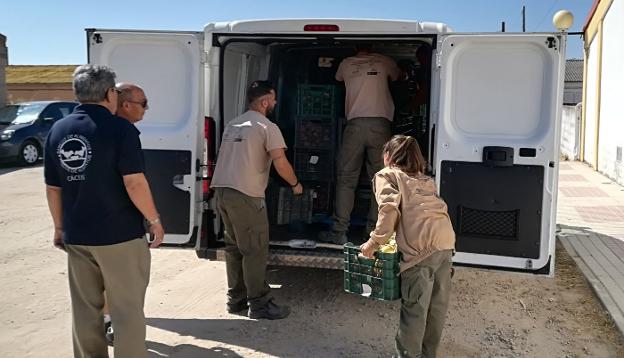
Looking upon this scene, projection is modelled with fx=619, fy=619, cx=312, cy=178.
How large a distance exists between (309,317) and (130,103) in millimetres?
2291

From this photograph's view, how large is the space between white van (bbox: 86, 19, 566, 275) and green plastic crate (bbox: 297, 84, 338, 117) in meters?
0.82

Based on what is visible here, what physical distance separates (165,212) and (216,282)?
1.53 m

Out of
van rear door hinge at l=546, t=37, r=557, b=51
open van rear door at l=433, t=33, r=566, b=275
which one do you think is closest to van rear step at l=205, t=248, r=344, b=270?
open van rear door at l=433, t=33, r=566, b=275

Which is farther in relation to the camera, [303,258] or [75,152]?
[303,258]

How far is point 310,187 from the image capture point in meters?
6.39

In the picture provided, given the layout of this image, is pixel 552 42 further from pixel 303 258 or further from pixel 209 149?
pixel 209 149

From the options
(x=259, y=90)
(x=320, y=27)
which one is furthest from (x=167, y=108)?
(x=320, y=27)

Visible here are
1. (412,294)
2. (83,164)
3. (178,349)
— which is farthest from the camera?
(178,349)

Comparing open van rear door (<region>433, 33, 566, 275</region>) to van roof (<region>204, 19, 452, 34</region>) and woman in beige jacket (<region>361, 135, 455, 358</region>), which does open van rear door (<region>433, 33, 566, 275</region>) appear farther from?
woman in beige jacket (<region>361, 135, 455, 358</region>)

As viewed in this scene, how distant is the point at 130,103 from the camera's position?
4.14m

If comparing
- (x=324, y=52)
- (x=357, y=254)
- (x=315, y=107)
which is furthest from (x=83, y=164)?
(x=324, y=52)

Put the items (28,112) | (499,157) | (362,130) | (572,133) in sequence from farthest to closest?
(572,133)
(28,112)
(362,130)
(499,157)

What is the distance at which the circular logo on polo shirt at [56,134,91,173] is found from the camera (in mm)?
3338

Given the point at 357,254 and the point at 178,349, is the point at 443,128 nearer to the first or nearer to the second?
the point at 357,254
